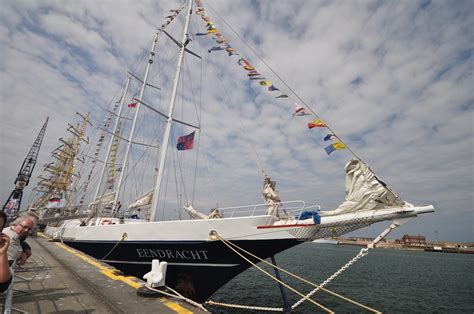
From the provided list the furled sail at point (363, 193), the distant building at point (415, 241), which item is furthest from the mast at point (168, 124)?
the distant building at point (415, 241)

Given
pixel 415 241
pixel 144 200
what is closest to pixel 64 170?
pixel 144 200

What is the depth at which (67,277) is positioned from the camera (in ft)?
22.5

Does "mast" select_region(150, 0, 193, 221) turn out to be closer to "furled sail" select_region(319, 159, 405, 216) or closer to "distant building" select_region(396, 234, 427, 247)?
"furled sail" select_region(319, 159, 405, 216)

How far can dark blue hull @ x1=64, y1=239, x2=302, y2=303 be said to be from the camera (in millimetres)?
7953

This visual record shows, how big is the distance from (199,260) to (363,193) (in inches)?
234

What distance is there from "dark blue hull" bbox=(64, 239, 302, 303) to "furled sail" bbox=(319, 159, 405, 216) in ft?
6.64

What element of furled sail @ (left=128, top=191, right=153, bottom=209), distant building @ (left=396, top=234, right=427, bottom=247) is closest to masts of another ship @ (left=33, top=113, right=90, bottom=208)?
furled sail @ (left=128, top=191, right=153, bottom=209)

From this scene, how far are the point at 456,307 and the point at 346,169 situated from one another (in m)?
18.4

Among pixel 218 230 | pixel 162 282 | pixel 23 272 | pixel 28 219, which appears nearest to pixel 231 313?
pixel 218 230

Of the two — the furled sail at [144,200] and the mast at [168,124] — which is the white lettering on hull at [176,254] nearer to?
the mast at [168,124]

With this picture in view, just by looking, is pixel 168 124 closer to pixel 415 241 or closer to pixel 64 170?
pixel 64 170

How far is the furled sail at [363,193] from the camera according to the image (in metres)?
6.69

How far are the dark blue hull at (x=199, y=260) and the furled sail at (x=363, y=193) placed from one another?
2023 millimetres

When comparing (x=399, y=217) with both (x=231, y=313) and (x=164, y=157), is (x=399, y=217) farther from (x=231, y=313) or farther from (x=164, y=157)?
(x=164, y=157)
